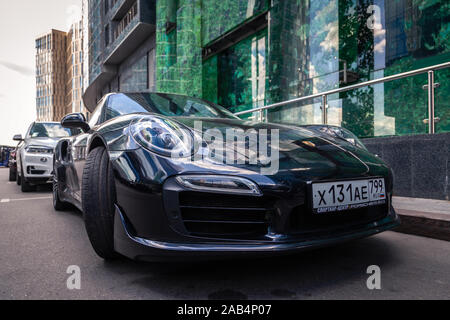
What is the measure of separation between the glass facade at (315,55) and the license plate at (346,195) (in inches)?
96.5

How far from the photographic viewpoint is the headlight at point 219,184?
1386 mm

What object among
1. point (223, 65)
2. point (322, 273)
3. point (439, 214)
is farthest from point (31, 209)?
point (223, 65)

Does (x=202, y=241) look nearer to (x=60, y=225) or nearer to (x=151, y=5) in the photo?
(x=60, y=225)

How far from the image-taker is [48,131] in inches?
254

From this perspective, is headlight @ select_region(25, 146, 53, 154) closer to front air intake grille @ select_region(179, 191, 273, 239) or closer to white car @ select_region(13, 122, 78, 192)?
white car @ select_region(13, 122, 78, 192)

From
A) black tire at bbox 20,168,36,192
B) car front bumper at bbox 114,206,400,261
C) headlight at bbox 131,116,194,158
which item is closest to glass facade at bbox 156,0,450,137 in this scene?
car front bumper at bbox 114,206,400,261

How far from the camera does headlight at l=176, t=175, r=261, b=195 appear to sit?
1.39 meters

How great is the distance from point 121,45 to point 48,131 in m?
15.0

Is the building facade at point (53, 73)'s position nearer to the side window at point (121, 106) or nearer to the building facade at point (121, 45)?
the building facade at point (121, 45)

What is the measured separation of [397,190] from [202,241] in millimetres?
3273

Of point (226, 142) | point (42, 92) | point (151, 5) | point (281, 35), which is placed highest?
point (42, 92)

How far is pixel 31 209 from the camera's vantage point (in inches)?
158

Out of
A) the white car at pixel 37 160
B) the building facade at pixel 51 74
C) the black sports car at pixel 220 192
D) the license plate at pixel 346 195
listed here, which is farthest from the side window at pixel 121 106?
the building facade at pixel 51 74

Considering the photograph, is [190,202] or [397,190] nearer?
[190,202]
